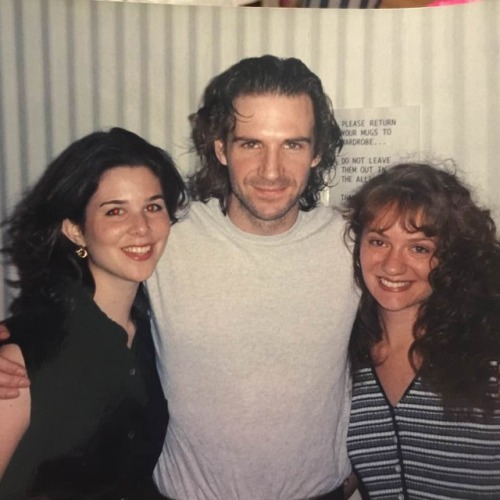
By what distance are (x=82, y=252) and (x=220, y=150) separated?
0.24 metres

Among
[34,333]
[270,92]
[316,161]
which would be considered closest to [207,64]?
[270,92]

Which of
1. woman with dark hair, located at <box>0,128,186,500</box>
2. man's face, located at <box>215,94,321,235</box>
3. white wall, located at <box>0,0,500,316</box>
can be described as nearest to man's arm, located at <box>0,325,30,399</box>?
woman with dark hair, located at <box>0,128,186,500</box>

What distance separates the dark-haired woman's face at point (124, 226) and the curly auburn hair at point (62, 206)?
1 centimetres

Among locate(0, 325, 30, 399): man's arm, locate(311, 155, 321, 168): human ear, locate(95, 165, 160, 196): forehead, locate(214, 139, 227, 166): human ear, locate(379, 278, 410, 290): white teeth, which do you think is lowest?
locate(0, 325, 30, 399): man's arm

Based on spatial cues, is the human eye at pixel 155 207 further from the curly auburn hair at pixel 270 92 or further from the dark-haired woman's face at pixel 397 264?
the dark-haired woman's face at pixel 397 264

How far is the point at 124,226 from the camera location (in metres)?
Answer: 0.80

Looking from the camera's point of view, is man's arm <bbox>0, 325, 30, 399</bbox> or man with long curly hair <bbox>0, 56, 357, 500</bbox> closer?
man's arm <bbox>0, 325, 30, 399</bbox>

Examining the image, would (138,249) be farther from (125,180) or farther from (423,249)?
(423,249)

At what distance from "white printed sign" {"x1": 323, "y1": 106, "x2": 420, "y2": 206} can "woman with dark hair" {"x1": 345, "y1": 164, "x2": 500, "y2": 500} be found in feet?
0.06

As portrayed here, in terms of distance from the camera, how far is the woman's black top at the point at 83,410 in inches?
29.7

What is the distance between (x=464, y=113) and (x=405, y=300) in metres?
0.25

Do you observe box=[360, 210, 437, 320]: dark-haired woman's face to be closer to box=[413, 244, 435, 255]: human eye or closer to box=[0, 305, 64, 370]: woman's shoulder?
box=[413, 244, 435, 255]: human eye

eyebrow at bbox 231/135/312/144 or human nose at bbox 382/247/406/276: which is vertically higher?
eyebrow at bbox 231/135/312/144

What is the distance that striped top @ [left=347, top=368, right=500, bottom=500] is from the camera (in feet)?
2.61
